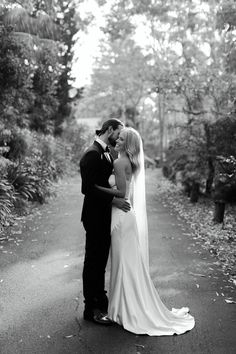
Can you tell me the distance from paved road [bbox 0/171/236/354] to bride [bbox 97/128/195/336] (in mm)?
175

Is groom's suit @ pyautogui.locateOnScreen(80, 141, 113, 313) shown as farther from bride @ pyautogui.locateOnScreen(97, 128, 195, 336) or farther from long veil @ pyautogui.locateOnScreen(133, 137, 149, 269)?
long veil @ pyautogui.locateOnScreen(133, 137, 149, 269)

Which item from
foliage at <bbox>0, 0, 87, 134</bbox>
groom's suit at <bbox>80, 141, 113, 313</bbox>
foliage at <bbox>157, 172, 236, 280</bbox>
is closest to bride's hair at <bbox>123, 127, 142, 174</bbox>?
groom's suit at <bbox>80, 141, 113, 313</bbox>

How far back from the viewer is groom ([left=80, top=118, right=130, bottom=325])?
430 cm

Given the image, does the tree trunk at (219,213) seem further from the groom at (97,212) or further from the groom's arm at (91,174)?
the groom's arm at (91,174)

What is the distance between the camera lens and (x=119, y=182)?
433cm

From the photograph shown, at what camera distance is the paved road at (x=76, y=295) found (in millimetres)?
3918

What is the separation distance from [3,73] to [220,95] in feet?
23.9

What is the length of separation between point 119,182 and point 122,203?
23 cm

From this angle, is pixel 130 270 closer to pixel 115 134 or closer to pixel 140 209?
pixel 140 209

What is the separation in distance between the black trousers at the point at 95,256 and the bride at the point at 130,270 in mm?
110

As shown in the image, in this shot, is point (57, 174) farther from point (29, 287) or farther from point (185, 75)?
point (29, 287)

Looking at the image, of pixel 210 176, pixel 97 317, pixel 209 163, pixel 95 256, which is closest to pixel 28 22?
pixel 209 163

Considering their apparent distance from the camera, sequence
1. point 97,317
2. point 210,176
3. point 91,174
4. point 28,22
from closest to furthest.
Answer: point 91,174
point 97,317
point 210,176
point 28,22

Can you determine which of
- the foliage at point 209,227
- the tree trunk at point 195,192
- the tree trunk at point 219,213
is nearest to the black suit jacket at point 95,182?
the foliage at point 209,227
